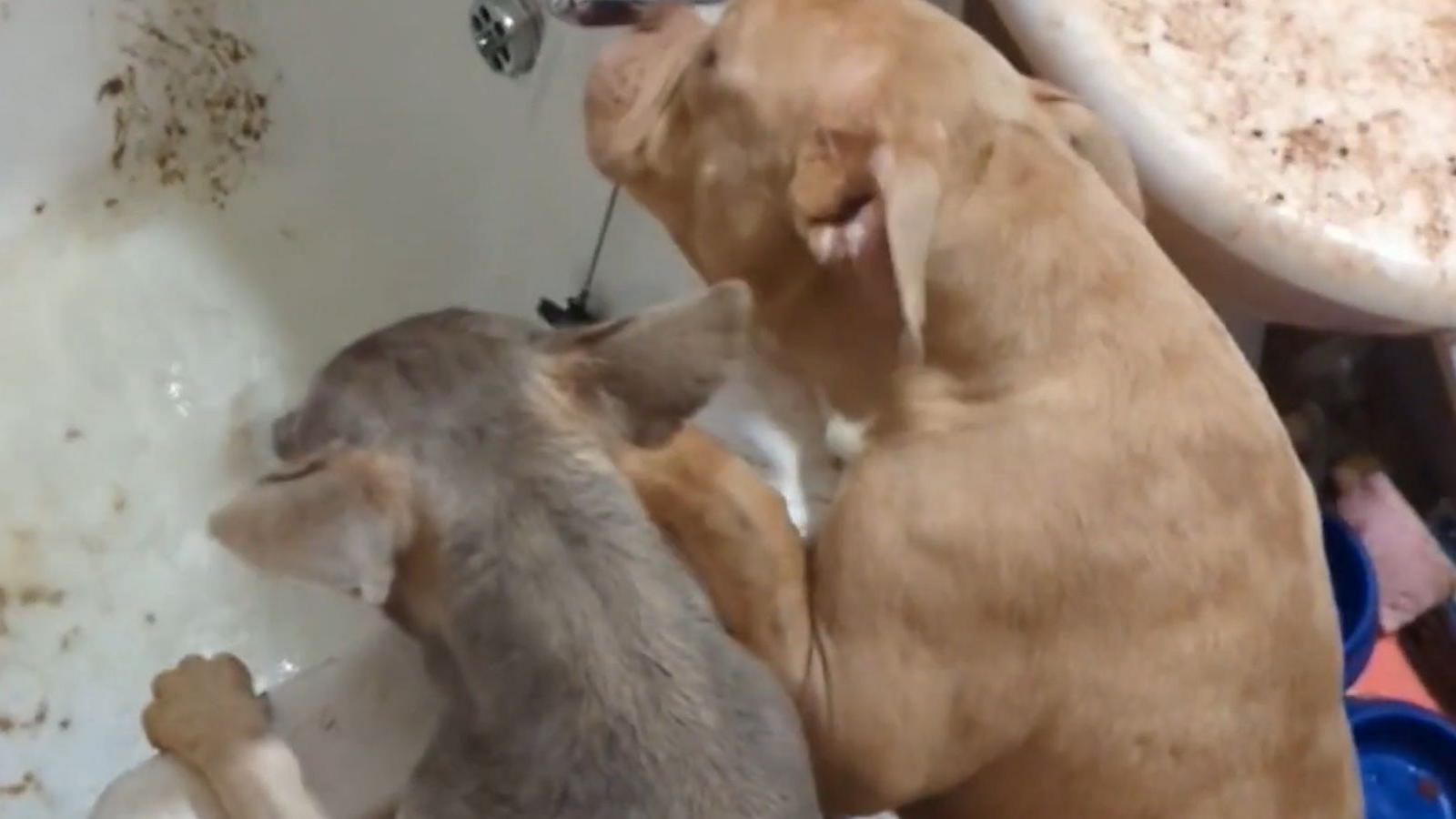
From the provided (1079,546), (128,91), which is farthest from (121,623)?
(1079,546)

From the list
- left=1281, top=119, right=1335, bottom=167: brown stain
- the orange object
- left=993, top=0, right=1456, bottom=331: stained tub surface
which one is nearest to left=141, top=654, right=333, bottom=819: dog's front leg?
left=993, top=0, right=1456, bottom=331: stained tub surface

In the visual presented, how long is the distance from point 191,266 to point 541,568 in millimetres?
1189

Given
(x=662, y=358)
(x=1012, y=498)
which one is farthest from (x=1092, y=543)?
(x=662, y=358)

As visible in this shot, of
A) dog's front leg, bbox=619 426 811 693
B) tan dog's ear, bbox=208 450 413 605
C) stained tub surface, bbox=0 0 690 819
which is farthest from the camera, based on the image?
stained tub surface, bbox=0 0 690 819

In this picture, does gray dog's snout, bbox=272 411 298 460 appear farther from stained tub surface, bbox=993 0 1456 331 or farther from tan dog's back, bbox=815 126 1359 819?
stained tub surface, bbox=993 0 1456 331

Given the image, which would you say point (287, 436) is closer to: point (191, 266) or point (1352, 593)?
point (191, 266)

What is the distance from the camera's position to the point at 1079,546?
4.60 ft

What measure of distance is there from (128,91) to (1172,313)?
1.38 meters

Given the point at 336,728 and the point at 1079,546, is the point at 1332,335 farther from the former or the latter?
the point at 336,728

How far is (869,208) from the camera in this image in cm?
136

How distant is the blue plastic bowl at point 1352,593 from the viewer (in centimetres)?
206

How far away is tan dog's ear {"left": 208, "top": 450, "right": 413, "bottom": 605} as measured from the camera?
1.06 m

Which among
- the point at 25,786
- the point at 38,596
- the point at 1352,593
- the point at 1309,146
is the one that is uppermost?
the point at 1309,146

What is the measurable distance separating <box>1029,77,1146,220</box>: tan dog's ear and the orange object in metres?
0.99
